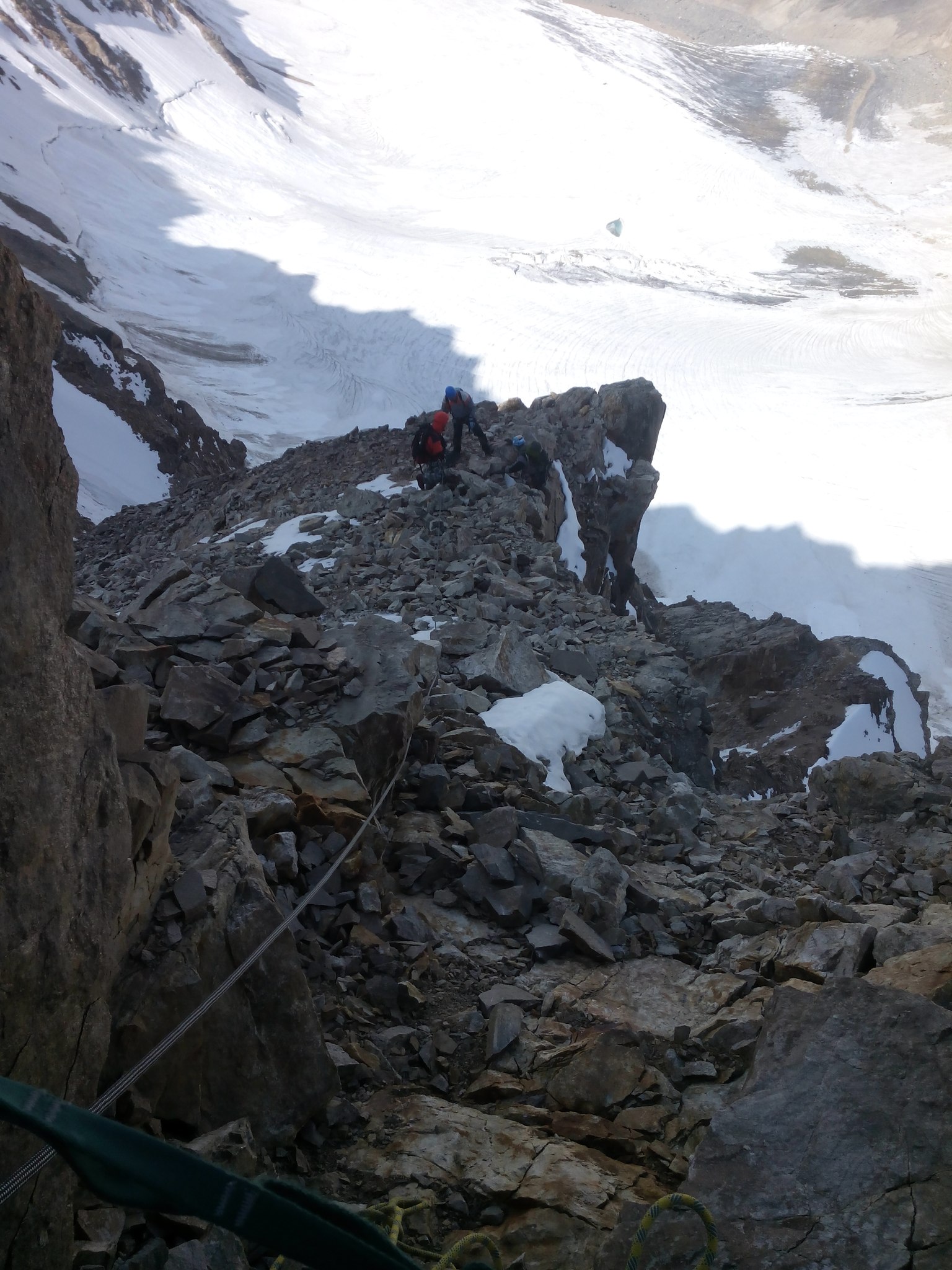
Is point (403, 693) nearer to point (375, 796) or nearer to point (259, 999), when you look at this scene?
point (375, 796)

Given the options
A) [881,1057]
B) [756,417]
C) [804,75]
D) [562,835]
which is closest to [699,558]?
[756,417]

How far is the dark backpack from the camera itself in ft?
37.6

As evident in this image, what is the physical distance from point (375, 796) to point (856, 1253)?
309cm

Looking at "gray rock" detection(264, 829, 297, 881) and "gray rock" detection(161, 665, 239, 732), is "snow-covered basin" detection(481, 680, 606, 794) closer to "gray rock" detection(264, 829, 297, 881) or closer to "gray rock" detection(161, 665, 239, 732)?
"gray rock" detection(161, 665, 239, 732)

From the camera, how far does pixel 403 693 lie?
5.17 metres

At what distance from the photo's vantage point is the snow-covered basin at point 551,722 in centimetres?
668

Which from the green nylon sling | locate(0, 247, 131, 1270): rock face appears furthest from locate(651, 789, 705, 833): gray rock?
the green nylon sling

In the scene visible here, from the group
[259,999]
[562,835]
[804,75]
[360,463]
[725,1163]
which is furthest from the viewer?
[804,75]

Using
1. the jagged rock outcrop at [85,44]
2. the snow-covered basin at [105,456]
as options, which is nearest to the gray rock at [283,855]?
the snow-covered basin at [105,456]

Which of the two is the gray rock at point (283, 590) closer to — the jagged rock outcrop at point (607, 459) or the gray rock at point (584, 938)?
the gray rock at point (584, 938)

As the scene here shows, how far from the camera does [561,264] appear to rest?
34.3 metres

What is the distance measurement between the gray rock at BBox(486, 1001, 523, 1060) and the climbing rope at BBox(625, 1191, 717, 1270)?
136 centimetres

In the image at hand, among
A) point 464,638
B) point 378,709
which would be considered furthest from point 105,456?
point 378,709

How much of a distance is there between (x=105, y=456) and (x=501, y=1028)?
17.5 m
